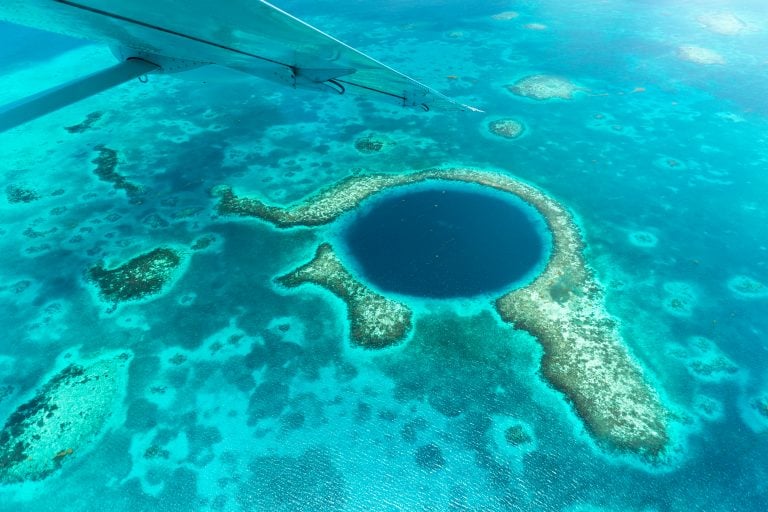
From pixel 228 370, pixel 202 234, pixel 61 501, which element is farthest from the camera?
pixel 202 234

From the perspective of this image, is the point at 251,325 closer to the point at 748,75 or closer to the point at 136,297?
the point at 136,297

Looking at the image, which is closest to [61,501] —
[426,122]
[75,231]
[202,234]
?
[202,234]

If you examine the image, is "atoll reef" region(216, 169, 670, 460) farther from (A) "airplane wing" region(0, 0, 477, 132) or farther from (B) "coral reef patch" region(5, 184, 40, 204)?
(B) "coral reef patch" region(5, 184, 40, 204)

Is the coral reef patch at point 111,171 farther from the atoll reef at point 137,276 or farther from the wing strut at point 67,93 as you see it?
the wing strut at point 67,93

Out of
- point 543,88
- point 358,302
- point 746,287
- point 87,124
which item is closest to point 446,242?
point 358,302

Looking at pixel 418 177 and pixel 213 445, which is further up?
pixel 418 177
